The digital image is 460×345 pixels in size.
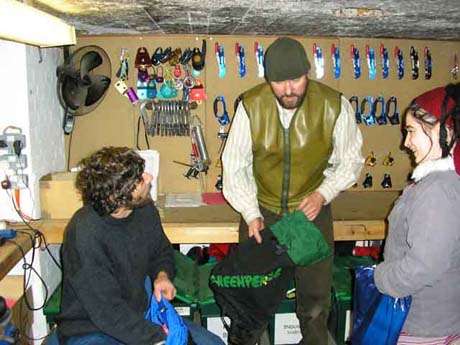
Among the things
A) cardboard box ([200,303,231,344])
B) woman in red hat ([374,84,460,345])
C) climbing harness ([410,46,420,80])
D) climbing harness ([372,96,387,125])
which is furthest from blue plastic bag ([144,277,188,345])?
climbing harness ([410,46,420,80])

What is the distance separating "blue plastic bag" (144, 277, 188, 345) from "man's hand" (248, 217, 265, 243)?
53 cm

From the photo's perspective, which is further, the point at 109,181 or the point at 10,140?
the point at 10,140

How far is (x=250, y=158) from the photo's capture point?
81.7 inches

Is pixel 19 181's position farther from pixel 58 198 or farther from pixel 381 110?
pixel 381 110

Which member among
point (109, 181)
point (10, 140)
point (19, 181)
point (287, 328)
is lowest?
point (287, 328)

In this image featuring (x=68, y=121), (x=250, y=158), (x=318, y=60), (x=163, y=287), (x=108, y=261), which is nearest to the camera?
(x=108, y=261)

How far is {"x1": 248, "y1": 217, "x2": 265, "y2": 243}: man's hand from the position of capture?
1.98m

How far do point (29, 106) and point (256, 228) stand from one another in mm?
1322

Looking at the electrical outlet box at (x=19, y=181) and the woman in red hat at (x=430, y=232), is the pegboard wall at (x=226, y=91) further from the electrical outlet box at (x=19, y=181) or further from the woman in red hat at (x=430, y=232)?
the woman in red hat at (x=430, y=232)

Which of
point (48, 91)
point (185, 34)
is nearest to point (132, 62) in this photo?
point (185, 34)

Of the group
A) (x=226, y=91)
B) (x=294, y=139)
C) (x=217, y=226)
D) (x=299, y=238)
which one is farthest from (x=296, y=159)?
(x=226, y=91)

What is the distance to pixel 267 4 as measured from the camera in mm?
1855

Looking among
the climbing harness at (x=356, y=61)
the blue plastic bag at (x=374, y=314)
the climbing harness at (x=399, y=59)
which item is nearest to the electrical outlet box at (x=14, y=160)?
the blue plastic bag at (x=374, y=314)

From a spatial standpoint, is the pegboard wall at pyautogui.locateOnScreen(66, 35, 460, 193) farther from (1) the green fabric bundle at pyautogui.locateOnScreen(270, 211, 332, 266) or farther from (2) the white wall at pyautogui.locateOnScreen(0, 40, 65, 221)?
(1) the green fabric bundle at pyautogui.locateOnScreen(270, 211, 332, 266)
